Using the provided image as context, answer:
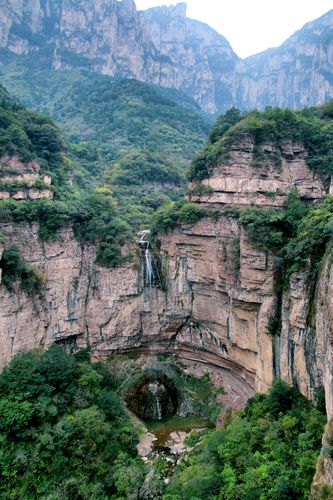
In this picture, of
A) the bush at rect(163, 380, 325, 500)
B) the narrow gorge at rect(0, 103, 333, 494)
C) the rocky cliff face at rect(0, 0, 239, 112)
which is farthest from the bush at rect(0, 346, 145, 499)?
the rocky cliff face at rect(0, 0, 239, 112)

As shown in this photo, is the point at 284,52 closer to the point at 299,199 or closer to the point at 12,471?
the point at 299,199

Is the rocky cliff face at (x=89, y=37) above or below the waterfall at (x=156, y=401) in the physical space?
above

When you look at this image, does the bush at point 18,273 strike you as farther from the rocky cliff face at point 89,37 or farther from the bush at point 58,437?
the rocky cliff face at point 89,37

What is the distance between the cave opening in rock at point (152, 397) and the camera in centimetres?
2497

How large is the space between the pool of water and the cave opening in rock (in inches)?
17.8

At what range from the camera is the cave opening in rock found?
25.0m

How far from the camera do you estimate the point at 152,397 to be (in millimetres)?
25625

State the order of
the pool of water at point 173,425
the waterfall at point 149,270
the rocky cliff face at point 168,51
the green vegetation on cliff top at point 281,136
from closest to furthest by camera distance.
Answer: the pool of water at point 173,425, the green vegetation on cliff top at point 281,136, the waterfall at point 149,270, the rocky cliff face at point 168,51

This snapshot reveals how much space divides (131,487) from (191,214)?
1442 centimetres

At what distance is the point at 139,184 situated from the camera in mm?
42281

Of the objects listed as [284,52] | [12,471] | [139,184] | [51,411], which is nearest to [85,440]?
[51,411]

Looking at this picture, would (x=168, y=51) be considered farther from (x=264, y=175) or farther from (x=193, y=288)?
(x=193, y=288)

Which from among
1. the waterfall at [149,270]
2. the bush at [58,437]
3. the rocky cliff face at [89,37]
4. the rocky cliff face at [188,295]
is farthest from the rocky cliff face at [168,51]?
the bush at [58,437]

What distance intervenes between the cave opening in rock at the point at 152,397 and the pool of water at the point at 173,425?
1.48 ft
